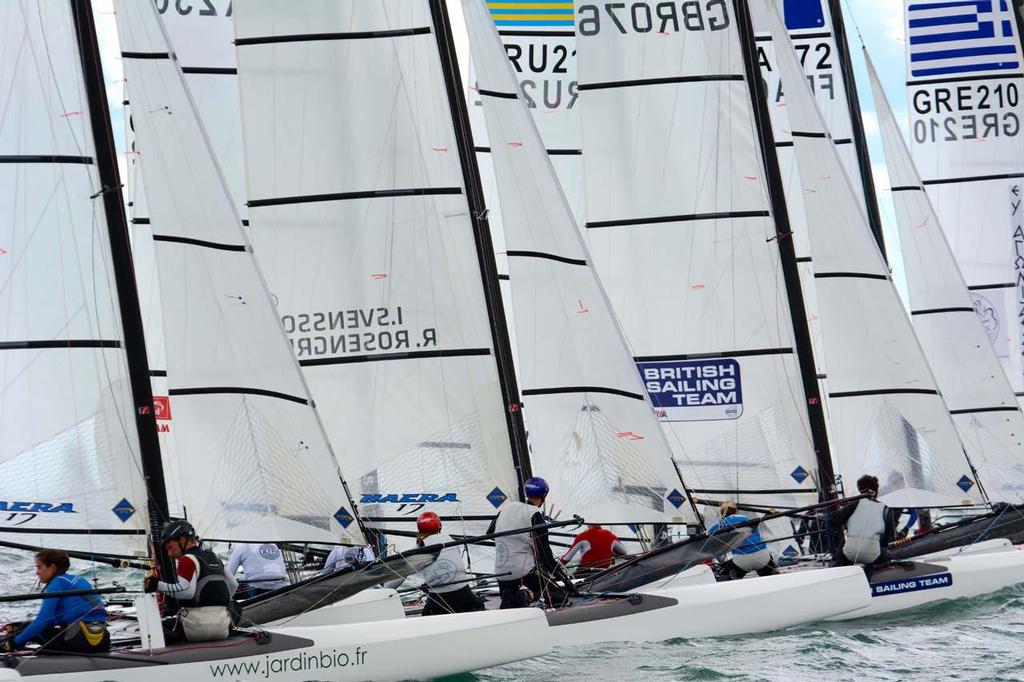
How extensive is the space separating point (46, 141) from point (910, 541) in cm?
858

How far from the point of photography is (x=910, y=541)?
A: 15.0m

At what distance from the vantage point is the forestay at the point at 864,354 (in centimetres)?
1485

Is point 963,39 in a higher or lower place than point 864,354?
higher

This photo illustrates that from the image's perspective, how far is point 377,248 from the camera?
1358cm

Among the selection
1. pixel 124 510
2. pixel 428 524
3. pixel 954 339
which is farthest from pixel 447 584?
pixel 954 339

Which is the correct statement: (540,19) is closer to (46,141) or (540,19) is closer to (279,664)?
(46,141)

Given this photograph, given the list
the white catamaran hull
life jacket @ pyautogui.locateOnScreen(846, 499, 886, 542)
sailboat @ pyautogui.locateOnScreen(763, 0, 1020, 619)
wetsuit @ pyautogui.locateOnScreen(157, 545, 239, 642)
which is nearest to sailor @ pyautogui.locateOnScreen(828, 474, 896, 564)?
life jacket @ pyautogui.locateOnScreen(846, 499, 886, 542)

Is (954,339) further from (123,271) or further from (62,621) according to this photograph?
(62,621)

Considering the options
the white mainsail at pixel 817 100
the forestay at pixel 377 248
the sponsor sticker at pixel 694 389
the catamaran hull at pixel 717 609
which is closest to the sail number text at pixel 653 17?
the forestay at pixel 377 248

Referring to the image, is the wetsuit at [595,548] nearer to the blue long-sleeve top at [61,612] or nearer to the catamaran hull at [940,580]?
the catamaran hull at [940,580]

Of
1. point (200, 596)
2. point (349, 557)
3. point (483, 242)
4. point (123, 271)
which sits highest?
point (483, 242)

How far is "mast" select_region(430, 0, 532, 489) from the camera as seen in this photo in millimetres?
13297

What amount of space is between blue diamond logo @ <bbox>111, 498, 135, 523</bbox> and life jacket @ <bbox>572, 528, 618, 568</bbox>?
3733mm

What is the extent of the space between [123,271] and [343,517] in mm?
2299
